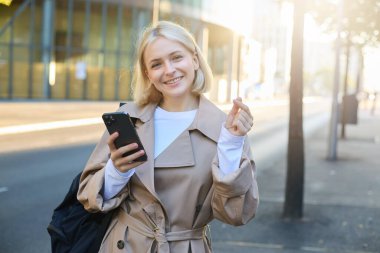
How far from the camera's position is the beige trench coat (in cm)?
217

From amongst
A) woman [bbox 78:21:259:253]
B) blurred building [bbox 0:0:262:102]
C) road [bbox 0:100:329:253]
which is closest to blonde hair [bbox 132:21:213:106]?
woman [bbox 78:21:259:253]

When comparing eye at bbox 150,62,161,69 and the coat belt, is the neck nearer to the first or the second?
eye at bbox 150,62,161,69

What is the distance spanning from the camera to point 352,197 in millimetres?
8250

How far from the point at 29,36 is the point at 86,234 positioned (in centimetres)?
3865

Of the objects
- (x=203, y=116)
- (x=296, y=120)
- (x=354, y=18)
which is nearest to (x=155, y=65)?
(x=203, y=116)

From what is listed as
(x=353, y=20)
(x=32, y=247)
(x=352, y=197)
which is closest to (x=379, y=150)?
(x=353, y=20)

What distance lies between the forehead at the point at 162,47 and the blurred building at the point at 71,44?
112ft

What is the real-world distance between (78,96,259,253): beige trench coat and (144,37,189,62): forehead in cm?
31

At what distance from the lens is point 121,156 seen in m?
2.12

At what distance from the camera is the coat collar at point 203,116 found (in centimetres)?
225

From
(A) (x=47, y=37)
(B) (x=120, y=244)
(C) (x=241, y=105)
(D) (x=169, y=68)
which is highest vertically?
(A) (x=47, y=37)

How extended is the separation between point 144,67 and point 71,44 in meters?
39.5

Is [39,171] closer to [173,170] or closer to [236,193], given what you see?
[173,170]

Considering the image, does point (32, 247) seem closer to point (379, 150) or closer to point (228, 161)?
point (228, 161)
